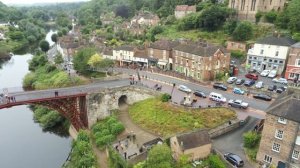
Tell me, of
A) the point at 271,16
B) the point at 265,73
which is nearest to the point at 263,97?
the point at 265,73

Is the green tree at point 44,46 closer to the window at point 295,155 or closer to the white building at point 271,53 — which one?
the white building at point 271,53

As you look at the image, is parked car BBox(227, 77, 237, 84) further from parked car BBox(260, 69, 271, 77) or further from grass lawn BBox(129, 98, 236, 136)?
grass lawn BBox(129, 98, 236, 136)

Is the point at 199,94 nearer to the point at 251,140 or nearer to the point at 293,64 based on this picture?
the point at 251,140

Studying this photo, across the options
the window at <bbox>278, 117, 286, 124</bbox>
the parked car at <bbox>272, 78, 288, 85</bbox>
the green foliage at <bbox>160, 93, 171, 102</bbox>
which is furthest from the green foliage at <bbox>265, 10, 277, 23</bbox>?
the window at <bbox>278, 117, 286, 124</bbox>

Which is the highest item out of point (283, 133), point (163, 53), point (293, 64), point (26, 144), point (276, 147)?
point (293, 64)

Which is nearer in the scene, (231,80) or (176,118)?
(176,118)

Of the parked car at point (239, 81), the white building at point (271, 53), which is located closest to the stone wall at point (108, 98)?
the parked car at point (239, 81)
